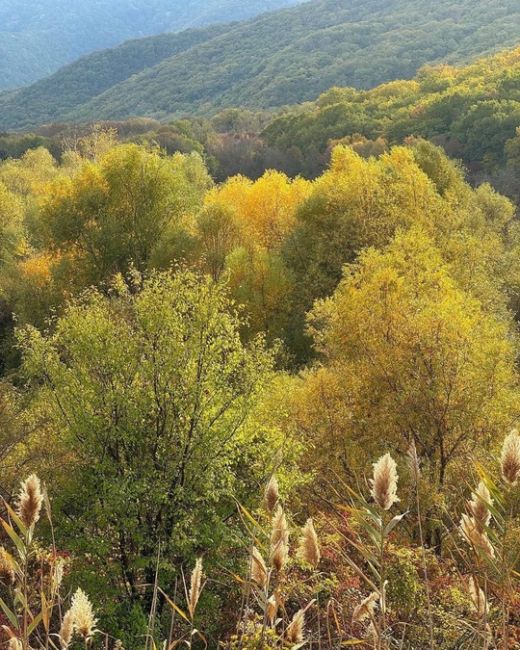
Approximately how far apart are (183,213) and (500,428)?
3065 cm

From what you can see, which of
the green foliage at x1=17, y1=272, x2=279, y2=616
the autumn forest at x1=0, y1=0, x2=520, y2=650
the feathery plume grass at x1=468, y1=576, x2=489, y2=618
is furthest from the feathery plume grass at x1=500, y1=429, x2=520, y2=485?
the green foliage at x1=17, y1=272, x2=279, y2=616

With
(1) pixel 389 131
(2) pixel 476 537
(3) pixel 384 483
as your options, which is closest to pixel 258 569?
(3) pixel 384 483

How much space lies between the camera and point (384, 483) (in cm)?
247

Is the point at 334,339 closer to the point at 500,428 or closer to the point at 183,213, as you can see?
the point at 500,428

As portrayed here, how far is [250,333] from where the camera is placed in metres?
36.7

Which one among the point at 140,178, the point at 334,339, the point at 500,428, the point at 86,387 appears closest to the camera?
the point at 86,387

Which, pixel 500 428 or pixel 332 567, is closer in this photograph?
pixel 332 567

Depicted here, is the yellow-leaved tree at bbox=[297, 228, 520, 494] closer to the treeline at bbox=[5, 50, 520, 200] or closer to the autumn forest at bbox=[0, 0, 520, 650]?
the autumn forest at bbox=[0, 0, 520, 650]

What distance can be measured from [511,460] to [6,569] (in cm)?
214

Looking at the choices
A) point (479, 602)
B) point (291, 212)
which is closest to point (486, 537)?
point (479, 602)

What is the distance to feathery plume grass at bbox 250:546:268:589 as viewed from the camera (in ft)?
8.73

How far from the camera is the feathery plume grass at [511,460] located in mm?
2430

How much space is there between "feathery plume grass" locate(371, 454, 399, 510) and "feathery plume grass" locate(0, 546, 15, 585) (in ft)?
4.97

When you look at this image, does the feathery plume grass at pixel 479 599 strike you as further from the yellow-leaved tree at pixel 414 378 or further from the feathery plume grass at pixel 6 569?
the yellow-leaved tree at pixel 414 378
